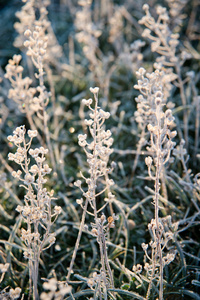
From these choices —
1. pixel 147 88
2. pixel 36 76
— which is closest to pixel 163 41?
pixel 147 88

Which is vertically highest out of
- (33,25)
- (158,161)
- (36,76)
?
(33,25)

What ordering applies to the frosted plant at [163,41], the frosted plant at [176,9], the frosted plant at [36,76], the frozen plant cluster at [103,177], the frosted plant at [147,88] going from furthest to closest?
1. the frosted plant at [176,9]
2. the frosted plant at [163,41]
3. the frosted plant at [36,76]
4. the frosted plant at [147,88]
5. the frozen plant cluster at [103,177]

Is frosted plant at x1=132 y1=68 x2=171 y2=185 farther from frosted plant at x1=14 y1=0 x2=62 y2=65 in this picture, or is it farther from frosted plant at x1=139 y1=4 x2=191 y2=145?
frosted plant at x1=14 y1=0 x2=62 y2=65

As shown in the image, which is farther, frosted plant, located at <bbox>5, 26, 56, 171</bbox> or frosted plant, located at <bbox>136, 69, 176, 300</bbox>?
frosted plant, located at <bbox>5, 26, 56, 171</bbox>

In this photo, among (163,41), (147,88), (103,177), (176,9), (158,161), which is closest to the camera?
(158,161)

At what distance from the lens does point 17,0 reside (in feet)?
15.5

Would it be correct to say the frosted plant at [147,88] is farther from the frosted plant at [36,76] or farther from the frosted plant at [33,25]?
the frosted plant at [33,25]

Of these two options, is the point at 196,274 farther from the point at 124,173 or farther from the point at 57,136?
the point at 57,136

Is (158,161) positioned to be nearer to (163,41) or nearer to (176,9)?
(163,41)

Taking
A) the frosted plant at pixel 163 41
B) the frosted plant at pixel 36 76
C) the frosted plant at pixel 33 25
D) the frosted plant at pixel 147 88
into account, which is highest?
the frosted plant at pixel 33 25

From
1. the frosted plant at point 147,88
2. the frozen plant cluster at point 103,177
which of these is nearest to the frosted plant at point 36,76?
the frozen plant cluster at point 103,177

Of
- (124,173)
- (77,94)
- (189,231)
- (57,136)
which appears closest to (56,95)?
(77,94)

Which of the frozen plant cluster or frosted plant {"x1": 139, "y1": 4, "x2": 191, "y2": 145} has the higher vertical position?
frosted plant {"x1": 139, "y1": 4, "x2": 191, "y2": 145}

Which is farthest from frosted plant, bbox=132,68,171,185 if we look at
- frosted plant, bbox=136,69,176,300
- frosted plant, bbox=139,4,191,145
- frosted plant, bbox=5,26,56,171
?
frosted plant, bbox=5,26,56,171
